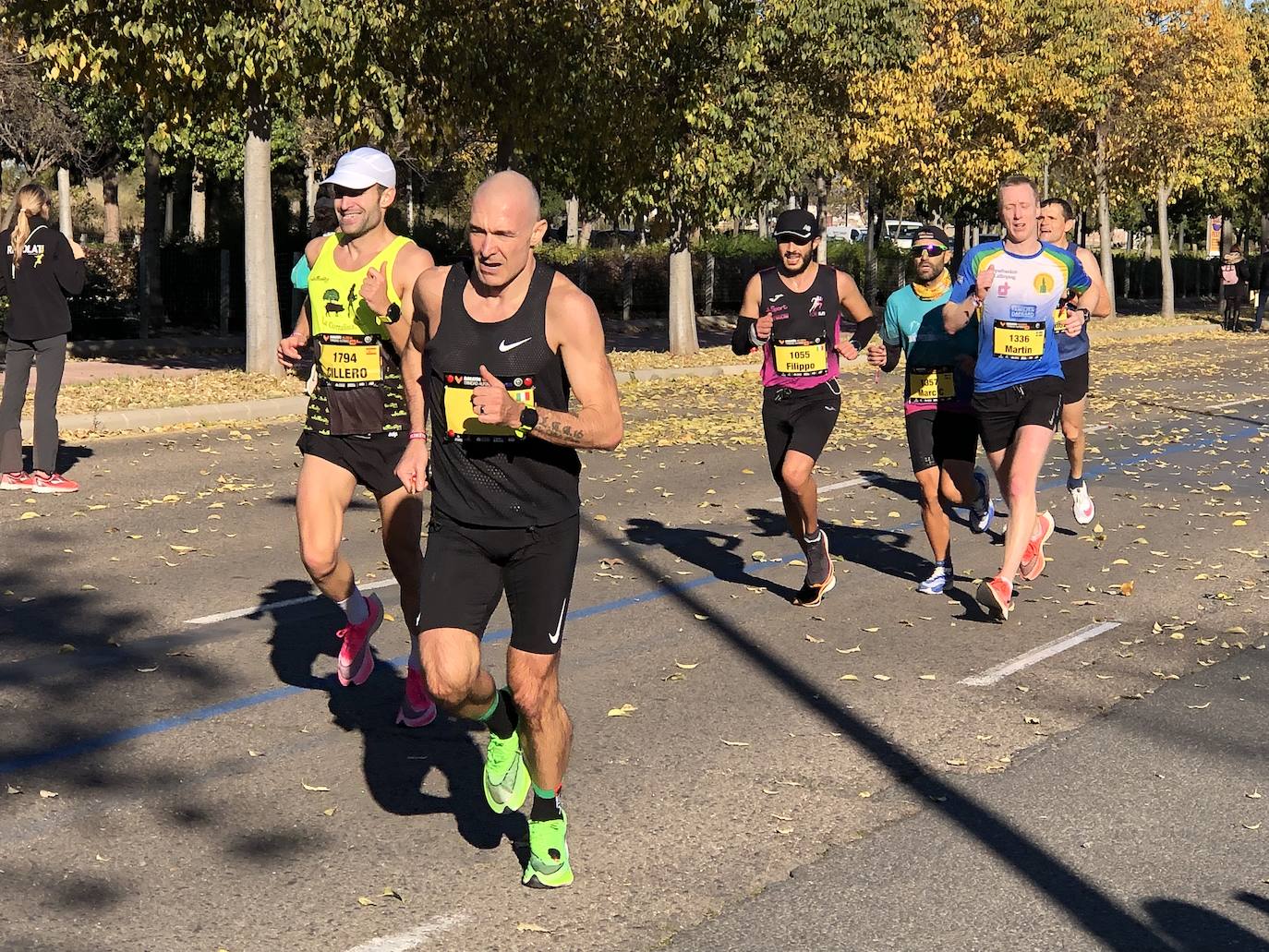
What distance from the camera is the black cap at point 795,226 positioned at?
330 inches

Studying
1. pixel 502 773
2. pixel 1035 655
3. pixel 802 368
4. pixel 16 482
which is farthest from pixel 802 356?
pixel 16 482

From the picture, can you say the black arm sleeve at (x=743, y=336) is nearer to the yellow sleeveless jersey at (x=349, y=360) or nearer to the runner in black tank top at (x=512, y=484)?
the yellow sleeveless jersey at (x=349, y=360)

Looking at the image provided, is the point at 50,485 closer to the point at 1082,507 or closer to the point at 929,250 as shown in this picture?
the point at 929,250

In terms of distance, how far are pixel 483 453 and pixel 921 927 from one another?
5.94 feet

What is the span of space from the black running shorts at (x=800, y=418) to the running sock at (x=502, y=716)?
3.95m

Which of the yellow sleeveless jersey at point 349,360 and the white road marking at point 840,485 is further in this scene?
the white road marking at point 840,485

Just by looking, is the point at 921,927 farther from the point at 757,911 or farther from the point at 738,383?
the point at 738,383

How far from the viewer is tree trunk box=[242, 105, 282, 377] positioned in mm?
19266

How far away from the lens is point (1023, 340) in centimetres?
856

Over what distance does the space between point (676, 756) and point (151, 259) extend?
71.7 ft

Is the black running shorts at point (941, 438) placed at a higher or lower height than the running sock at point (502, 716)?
higher

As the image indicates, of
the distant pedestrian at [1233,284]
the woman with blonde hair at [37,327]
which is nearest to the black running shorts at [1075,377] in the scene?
the woman with blonde hair at [37,327]

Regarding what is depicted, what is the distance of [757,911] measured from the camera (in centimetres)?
462

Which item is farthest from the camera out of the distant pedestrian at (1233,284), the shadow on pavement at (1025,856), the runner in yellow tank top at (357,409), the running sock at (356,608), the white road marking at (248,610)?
the distant pedestrian at (1233,284)
